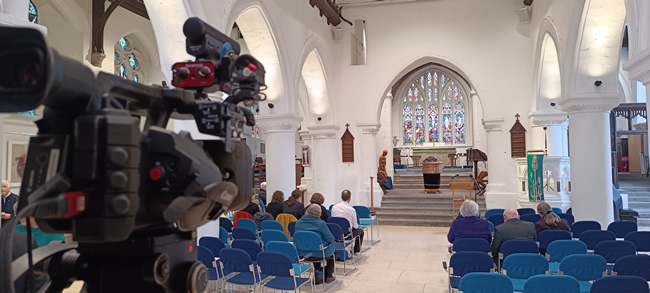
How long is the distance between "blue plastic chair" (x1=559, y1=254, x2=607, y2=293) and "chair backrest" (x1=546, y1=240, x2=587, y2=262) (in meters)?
0.65

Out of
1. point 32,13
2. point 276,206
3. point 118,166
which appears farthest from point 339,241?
point 32,13

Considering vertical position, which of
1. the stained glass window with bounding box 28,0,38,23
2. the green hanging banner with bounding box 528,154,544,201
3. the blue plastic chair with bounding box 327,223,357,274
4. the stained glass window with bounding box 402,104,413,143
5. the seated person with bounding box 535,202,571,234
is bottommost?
the blue plastic chair with bounding box 327,223,357,274

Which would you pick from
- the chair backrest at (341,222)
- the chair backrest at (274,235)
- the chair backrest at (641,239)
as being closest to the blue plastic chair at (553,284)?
the chair backrest at (641,239)

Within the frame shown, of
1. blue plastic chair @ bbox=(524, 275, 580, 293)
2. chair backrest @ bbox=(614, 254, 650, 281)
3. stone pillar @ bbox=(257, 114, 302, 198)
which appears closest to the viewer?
blue plastic chair @ bbox=(524, 275, 580, 293)

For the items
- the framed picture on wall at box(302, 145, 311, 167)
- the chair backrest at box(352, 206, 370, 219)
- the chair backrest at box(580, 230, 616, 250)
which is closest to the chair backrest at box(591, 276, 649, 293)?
the chair backrest at box(580, 230, 616, 250)

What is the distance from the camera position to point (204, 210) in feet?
4.21

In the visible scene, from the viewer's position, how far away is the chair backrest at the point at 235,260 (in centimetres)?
465

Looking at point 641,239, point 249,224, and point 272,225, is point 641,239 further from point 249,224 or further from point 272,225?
point 249,224

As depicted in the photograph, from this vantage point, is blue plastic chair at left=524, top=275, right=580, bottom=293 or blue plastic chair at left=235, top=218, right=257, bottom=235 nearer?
blue plastic chair at left=524, top=275, right=580, bottom=293

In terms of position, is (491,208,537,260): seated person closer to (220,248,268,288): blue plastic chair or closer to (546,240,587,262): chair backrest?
(546,240,587,262): chair backrest

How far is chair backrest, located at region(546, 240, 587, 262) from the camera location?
489 cm

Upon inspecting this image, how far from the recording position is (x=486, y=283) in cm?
343

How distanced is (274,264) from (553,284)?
251 cm

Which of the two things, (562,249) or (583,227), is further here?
(583,227)
